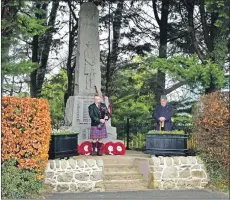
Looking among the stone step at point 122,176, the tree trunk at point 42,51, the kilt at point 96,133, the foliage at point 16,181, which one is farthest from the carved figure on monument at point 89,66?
the tree trunk at point 42,51

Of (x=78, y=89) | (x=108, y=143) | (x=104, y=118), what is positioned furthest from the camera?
(x=78, y=89)

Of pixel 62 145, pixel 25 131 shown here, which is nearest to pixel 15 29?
pixel 25 131

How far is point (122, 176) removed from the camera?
29.6 ft

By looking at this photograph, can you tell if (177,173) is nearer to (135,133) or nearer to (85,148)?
(85,148)

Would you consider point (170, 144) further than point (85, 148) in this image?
No

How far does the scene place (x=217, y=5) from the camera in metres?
9.70

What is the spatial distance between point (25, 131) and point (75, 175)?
1512mm

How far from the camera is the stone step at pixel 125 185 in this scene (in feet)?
28.3

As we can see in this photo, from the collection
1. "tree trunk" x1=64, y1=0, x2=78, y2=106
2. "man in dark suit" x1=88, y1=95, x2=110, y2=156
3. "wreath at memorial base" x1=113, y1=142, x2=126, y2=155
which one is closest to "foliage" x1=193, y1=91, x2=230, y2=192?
"man in dark suit" x1=88, y1=95, x2=110, y2=156

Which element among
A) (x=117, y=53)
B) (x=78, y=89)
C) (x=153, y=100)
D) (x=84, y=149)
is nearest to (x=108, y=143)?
(x=84, y=149)

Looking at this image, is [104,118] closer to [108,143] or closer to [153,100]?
[108,143]

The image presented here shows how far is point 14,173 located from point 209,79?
5.04 m

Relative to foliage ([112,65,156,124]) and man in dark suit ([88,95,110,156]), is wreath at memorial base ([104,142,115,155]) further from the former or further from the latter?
foliage ([112,65,156,124])

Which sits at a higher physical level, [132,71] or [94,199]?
[132,71]
